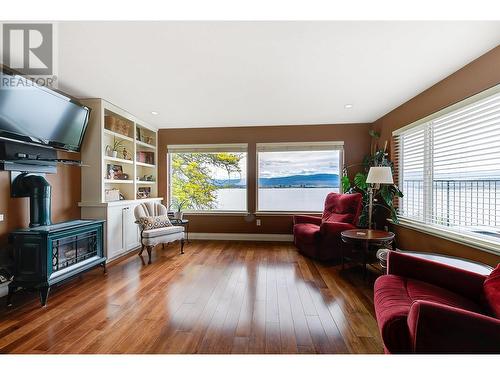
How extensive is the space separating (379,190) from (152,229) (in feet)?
12.4

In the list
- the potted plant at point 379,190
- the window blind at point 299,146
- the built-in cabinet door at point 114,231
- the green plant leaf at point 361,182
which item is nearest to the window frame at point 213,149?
the window blind at point 299,146

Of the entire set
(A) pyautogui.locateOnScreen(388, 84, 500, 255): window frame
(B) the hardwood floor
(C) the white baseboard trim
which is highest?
(A) pyautogui.locateOnScreen(388, 84, 500, 255): window frame

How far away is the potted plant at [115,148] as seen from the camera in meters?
3.65

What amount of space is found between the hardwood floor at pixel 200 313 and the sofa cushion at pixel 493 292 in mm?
706

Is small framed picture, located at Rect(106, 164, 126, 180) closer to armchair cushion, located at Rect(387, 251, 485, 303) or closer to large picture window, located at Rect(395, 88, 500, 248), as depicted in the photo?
armchair cushion, located at Rect(387, 251, 485, 303)

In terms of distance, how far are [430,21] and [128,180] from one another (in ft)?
13.8

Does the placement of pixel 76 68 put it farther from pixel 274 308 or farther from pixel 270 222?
pixel 270 222

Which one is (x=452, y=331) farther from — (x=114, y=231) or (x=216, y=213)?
(x=216, y=213)

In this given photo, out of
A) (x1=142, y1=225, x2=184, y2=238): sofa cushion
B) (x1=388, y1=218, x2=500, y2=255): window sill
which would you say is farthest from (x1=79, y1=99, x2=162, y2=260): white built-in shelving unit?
(x1=388, y1=218, x2=500, y2=255): window sill

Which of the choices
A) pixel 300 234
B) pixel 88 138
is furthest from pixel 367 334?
pixel 88 138

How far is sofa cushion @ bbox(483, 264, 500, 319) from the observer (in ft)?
4.13

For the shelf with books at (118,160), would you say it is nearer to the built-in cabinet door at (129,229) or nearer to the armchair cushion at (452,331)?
the built-in cabinet door at (129,229)

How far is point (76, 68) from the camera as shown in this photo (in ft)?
7.93

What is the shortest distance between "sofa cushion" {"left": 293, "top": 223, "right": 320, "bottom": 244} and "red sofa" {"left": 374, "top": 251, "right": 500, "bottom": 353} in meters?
1.71
